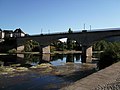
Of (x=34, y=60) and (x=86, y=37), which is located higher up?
(x=86, y=37)

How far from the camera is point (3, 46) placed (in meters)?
103

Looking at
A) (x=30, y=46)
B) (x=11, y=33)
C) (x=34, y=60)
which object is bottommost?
(x=34, y=60)

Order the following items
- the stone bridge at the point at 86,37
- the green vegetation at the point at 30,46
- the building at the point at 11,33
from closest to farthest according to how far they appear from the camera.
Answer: the stone bridge at the point at 86,37
the green vegetation at the point at 30,46
the building at the point at 11,33

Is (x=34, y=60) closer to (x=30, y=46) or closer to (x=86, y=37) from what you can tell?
(x=86, y=37)

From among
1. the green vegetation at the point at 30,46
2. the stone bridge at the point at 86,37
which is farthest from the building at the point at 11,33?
the stone bridge at the point at 86,37

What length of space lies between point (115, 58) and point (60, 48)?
76.4 meters

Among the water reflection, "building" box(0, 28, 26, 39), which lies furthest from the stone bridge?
"building" box(0, 28, 26, 39)

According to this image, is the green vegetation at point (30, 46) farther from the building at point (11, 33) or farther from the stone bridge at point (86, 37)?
the building at point (11, 33)

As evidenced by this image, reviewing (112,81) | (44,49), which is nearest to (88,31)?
(44,49)

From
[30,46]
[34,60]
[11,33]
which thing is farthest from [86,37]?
[11,33]

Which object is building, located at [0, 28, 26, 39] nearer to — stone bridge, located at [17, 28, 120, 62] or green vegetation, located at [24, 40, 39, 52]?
green vegetation, located at [24, 40, 39, 52]

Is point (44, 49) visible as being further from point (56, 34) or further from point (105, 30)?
point (105, 30)

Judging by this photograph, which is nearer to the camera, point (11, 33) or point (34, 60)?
point (34, 60)

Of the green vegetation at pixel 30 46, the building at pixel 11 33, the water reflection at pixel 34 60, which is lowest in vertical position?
the water reflection at pixel 34 60
